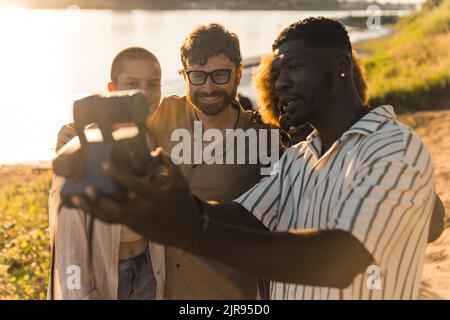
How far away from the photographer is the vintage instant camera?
1555 millimetres

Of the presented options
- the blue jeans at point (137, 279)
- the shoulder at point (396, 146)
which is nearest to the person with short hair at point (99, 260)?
the blue jeans at point (137, 279)

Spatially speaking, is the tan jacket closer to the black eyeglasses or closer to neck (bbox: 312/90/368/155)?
the black eyeglasses

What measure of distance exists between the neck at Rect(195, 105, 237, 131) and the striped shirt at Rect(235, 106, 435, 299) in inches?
44.8

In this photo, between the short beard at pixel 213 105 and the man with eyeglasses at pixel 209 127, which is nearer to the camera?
the man with eyeglasses at pixel 209 127

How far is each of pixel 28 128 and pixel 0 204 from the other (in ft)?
35.9

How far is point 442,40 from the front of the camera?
2728 cm

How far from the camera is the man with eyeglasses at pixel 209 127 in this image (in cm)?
341

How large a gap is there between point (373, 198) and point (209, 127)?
1839mm

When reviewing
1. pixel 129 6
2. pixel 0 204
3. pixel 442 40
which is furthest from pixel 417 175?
pixel 129 6

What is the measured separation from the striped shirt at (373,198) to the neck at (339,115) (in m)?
0.09

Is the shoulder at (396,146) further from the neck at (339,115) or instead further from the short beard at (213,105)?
the short beard at (213,105)

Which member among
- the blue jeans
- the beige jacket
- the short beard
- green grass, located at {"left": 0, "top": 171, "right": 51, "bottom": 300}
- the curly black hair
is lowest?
green grass, located at {"left": 0, "top": 171, "right": 51, "bottom": 300}

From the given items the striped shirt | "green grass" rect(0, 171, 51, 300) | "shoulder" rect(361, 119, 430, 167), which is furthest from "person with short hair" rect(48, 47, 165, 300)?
"green grass" rect(0, 171, 51, 300)

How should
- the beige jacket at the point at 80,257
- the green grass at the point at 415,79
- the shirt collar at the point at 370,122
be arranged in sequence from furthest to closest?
the green grass at the point at 415,79 → the beige jacket at the point at 80,257 → the shirt collar at the point at 370,122
